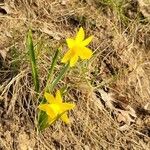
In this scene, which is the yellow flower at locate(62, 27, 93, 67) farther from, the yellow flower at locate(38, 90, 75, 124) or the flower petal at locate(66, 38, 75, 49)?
the yellow flower at locate(38, 90, 75, 124)

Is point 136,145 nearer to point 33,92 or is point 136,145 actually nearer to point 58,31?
point 33,92

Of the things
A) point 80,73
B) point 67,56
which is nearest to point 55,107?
point 67,56

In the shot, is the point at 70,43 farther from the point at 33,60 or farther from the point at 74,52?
the point at 33,60

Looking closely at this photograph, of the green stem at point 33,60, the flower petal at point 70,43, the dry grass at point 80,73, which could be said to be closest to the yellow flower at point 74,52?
the flower petal at point 70,43

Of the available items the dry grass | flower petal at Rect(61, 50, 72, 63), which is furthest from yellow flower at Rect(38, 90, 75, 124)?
the dry grass

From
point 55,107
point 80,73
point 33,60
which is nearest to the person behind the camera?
point 55,107

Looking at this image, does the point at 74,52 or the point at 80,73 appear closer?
the point at 74,52

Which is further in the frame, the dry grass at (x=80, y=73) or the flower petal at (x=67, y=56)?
the dry grass at (x=80, y=73)

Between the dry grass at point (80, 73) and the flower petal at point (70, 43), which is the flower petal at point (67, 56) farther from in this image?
the dry grass at point (80, 73)
